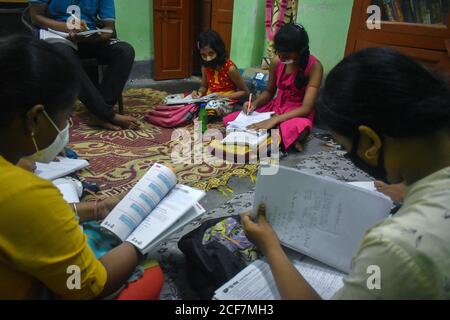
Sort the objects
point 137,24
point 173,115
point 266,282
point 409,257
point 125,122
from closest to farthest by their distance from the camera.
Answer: point 409,257
point 266,282
point 125,122
point 173,115
point 137,24

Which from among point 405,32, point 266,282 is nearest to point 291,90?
point 405,32

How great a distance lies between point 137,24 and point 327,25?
2218mm

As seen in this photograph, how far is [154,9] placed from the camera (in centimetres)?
388

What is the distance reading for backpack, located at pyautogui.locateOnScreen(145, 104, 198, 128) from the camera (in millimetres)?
2615

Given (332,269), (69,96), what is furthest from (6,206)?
(332,269)

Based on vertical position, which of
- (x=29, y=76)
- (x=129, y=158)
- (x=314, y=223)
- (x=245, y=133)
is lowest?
(x=129, y=158)

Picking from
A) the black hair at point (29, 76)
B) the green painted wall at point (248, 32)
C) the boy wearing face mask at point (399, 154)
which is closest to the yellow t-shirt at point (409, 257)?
the boy wearing face mask at point (399, 154)

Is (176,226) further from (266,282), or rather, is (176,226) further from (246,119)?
(246,119)

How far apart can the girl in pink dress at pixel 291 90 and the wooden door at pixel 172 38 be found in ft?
6.35

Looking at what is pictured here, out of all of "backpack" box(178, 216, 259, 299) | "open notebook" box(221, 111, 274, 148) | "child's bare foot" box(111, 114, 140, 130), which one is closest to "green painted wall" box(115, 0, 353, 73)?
"open notebook" box(221, 111, 274, 148)

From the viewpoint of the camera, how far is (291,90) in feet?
8.14

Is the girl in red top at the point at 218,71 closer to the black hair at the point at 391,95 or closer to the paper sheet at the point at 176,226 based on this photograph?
the paper sheet at the point at 176,226

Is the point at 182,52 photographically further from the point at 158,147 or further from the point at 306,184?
the point at 306,184

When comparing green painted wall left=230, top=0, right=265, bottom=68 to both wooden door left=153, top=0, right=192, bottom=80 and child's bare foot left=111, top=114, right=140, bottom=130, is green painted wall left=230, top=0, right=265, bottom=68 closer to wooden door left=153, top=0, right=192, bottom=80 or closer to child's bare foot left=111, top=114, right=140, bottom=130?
wooden door left=153, top=0, right=192, bottom=80
